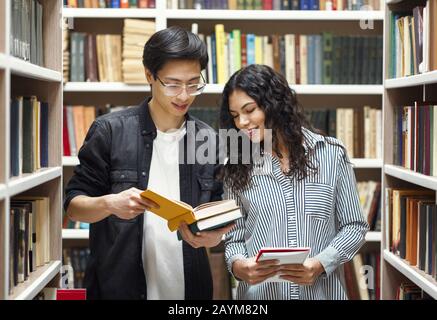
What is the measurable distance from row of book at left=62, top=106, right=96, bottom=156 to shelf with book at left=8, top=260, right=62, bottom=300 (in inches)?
47.1

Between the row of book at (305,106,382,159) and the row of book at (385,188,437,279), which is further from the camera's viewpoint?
the row of book at (305,106,382,159)

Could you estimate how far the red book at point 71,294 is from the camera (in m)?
1.88

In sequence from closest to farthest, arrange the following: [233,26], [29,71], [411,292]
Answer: [29,71]
[411,292]
[233,26]

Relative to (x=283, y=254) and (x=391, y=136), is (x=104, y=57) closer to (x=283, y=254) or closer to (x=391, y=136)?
(x=391, y=136)

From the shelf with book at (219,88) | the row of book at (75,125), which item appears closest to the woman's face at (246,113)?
the shelf with book at (219,88)

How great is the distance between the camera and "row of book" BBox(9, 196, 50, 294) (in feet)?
5.27

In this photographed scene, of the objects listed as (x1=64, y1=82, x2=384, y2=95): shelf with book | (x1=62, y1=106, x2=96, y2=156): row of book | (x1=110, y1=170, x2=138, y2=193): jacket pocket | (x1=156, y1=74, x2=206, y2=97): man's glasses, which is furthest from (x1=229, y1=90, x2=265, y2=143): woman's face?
(x1=62, y1=106, x2=96, y2=156): row of book

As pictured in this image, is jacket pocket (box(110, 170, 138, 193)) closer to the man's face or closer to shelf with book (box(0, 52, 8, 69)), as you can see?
the man's face

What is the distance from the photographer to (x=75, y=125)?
10.4 feet

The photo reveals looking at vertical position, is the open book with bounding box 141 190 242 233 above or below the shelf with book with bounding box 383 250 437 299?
above

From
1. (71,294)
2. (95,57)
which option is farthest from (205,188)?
(95,57)

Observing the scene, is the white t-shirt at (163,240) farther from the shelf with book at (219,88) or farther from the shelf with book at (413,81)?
the shelf with book at (219,88)

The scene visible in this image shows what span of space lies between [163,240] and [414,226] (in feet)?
2.78

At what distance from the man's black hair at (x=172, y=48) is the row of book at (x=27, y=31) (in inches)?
12.6
